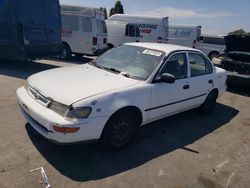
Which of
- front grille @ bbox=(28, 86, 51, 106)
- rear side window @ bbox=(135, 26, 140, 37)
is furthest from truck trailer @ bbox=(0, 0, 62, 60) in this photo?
rear side window @ bbox=(135, 26, 140, 37)

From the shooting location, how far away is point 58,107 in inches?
129

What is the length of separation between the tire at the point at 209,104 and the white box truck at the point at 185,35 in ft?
39.3

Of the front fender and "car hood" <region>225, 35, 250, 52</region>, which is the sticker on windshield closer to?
the front fender

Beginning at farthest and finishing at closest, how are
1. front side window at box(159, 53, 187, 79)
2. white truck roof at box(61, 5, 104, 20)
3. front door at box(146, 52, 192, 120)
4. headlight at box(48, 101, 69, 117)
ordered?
white truck roof at box(61, 5, 104, 20)
front side window at box(159, 53, 187, 79)
front door at box(146, 52, 192, 120)
headlight at box(48, 101, 69, 117)

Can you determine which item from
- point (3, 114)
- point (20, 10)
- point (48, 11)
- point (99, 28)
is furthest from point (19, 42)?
point (99, 28)

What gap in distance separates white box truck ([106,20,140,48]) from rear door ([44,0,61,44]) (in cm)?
617

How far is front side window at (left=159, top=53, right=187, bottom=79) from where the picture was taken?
174 inches

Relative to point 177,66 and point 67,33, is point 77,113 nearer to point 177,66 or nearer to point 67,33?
point 177,66

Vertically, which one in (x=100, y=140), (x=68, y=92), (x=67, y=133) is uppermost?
(x=68, y=92)

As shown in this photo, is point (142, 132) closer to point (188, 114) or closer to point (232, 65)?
point (188, 114)

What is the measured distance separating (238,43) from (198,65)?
4.59m

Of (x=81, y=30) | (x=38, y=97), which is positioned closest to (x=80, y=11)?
(x=81, y=30)

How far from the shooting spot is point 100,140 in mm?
3578

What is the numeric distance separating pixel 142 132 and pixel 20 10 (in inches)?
239
